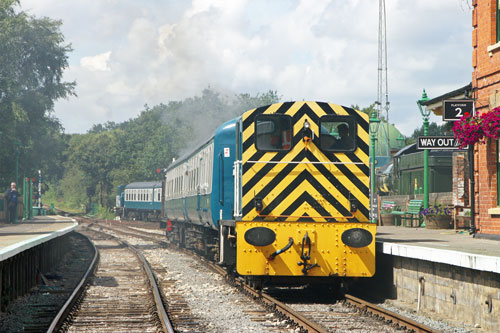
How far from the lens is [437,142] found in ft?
52.4

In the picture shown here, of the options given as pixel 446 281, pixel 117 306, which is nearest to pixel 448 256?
pixel 446 281

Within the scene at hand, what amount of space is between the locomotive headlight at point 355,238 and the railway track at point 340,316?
0.87 m

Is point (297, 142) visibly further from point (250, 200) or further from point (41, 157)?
point (41, 157)

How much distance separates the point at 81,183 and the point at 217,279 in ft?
297

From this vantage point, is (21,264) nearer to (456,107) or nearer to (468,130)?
(468,130)

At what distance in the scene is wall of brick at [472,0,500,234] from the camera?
13609 millimetres

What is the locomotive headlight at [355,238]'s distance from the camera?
10844mm

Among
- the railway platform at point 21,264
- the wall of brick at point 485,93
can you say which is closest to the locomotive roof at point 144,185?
the railway platform at point 21,264

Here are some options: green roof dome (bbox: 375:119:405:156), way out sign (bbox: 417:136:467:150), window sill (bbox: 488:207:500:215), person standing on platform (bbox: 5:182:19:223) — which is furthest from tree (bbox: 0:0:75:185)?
window sill (bbox: 488:207:500:215)

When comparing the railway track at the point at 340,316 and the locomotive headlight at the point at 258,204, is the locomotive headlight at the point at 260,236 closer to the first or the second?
the locomotive headlight at the point at 258,204

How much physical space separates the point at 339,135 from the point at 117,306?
179 inches

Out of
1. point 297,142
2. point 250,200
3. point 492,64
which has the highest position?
point 492,64

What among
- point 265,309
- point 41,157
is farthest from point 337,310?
point 41,157

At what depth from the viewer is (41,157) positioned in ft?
159
